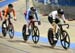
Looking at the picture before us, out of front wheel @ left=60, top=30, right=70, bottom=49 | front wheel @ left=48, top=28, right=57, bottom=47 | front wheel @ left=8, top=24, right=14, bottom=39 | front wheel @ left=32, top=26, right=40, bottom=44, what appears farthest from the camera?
front wheel @ left=8, top=24, right=14, bottom=39

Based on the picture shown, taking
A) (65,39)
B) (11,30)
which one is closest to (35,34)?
(65,39)

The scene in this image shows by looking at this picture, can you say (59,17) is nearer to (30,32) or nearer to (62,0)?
(30,32)

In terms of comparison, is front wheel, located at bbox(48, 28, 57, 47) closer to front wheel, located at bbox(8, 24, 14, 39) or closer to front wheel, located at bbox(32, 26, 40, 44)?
front wheel, located at bbox(32, 26, 40, 44)

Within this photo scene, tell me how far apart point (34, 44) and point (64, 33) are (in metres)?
2.17

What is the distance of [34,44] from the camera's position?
14.6m

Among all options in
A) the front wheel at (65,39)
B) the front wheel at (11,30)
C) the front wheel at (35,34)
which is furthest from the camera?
the front wheel at (11,30)

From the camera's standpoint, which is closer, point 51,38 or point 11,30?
point 51,38

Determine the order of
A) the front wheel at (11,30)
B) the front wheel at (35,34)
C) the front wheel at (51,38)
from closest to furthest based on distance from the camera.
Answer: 1. the front wheel at (51,38)
2. the front wheel at (35,34)
3. the front wheel at (11,30)

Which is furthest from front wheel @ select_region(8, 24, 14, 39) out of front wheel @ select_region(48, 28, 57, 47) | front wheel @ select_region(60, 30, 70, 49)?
front wheel @ select_region(60, 30, 70, 49)

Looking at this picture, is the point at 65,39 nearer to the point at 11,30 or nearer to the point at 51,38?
the point at 51,38

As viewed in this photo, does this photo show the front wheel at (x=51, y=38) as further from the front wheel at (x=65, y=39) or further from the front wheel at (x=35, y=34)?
the front wheel at (x=35, y=34)

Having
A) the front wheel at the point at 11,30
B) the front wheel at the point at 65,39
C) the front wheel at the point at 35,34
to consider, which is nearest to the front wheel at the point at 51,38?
the front wheel at the point at 65,39

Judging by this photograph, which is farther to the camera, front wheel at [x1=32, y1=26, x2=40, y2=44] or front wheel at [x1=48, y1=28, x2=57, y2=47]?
front wheel at [x1=32, y1=26, x2=40, y2=44]

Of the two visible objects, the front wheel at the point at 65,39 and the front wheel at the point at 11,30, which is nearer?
the front wheel at the point at 65,39
